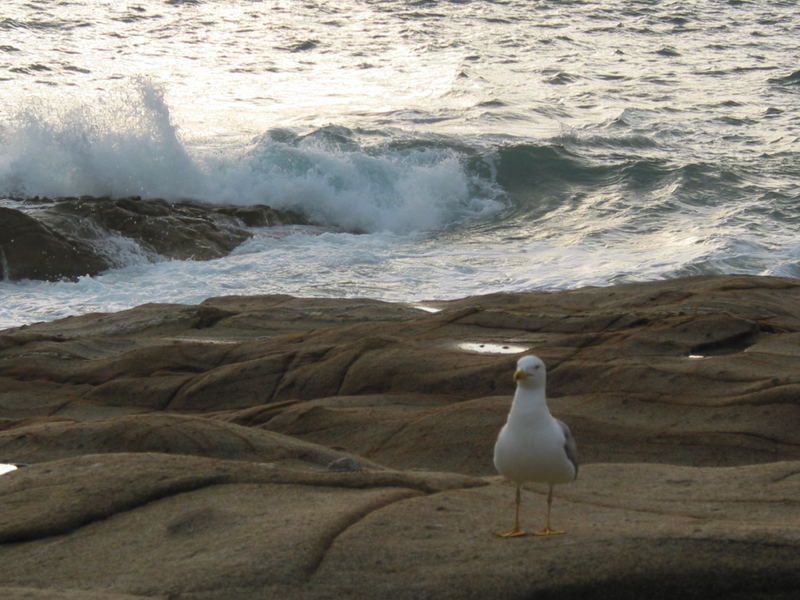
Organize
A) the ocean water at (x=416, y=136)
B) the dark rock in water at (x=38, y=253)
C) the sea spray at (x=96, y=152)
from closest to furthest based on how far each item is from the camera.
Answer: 1. the dark rock in water at (x=38, y=253)
2. the ocean water at (x=416, y=136)
3. the sea spray at (x=96, y=152)

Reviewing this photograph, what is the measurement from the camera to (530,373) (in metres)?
3.69

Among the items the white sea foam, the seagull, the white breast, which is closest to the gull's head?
the seagull

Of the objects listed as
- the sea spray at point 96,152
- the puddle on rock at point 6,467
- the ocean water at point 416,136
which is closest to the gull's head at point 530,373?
the puddle on rock at point 6,467

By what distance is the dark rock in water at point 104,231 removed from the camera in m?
13.3

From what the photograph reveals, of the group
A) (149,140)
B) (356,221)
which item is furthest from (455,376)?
(149,140)

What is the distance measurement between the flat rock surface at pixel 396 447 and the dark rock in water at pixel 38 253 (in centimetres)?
318

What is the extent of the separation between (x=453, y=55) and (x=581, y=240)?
13.3m

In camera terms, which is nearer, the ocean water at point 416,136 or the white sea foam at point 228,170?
the ocean water at point 416,136

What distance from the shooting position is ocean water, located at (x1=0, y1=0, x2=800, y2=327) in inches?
550

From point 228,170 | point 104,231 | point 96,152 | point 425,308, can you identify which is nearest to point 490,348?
point 425,308

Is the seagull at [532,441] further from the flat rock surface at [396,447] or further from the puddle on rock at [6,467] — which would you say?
the puddle on rock at [6,467]

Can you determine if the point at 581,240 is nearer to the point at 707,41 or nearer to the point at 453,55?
the point at 453,55

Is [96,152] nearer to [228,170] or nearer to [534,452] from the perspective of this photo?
[228,170]

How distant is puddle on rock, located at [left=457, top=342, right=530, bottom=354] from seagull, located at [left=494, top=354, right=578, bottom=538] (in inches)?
137
